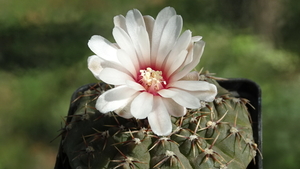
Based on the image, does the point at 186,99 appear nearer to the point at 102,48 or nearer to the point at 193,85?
the point at 193,85

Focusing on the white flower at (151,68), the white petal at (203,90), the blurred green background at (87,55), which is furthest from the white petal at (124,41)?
the blurred green background at (87,55)

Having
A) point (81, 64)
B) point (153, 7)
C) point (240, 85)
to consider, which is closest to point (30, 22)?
point (81, 64)

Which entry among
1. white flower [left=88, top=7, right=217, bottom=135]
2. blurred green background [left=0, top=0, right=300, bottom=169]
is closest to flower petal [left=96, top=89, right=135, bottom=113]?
white flower [left=88, top=7, right=217, bottom=135]

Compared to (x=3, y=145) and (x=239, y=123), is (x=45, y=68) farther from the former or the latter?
(x=239, y=123)

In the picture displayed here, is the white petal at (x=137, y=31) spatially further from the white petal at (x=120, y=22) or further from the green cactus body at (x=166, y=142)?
the green cactus body at (x=166, y=142)

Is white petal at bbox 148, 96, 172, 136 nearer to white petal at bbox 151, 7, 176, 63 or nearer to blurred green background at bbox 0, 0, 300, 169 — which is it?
white petal at bbox 151, 7, 176, 63

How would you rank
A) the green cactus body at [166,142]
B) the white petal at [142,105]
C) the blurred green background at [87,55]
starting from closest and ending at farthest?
1. the white petal at [142,105]
2. the green cactus body at [166,142]
3. the blurred green background at [87,55]

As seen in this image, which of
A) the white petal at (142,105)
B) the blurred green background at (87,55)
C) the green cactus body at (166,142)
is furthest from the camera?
the blurred green background at (87,55)
